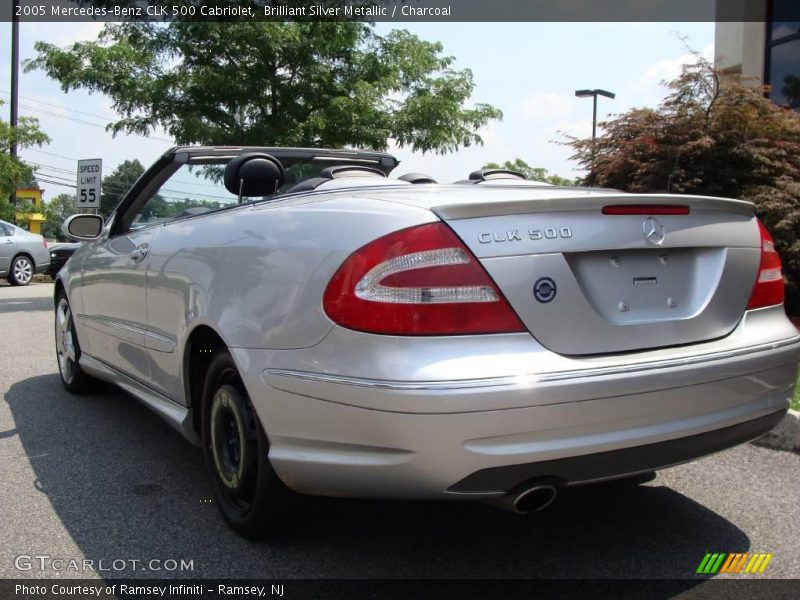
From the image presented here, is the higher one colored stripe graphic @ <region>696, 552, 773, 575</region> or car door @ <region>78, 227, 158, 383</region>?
car door @ <region>78, 227, 158, 383</region>

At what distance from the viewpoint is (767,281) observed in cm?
297

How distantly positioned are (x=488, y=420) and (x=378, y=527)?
1.12 m

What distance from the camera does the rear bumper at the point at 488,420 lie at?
2.25m

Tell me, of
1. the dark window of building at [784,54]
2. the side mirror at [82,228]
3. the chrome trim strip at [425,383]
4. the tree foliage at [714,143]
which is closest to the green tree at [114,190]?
the side mirror at [82,228]

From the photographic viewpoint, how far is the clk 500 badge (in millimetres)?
2408

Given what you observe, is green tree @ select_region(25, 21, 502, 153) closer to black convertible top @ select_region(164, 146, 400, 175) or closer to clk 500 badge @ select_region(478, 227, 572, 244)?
black convertible top @ select_region(164, 146, 400, 175)

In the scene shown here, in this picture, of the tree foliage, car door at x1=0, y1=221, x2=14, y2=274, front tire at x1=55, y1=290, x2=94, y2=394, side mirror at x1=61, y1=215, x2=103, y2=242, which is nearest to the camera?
side mirror at x1=61, y1=215, x2=103, y2=242

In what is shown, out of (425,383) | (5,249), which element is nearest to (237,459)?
(425,383)

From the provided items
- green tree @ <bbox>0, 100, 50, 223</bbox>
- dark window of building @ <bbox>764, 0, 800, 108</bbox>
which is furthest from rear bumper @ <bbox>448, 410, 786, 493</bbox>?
green tree @ <bbox>0, 100, 50, 223</bbox>

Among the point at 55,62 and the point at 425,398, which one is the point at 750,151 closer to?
the point at 425,398

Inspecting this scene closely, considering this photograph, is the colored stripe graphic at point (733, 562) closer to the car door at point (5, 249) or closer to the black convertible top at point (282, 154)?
the black convertible top at point (282, 154)

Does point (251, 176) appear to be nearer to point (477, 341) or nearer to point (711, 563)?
point (477, 341)

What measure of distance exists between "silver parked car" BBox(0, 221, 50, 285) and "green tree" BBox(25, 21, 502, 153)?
255 inches

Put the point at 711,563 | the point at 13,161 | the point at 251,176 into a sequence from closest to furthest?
1. the point at 711,563
2. the point at 251,176
3. the point at 13,161
